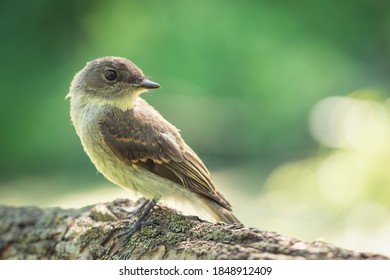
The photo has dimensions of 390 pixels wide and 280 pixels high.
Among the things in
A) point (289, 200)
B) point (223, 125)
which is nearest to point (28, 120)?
point (223, 125)

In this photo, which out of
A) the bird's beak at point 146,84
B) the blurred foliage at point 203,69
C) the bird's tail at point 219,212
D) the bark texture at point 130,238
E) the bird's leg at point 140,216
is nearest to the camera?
the bark texture at point 130,238

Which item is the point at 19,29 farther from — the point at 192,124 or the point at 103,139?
the point at 103,139

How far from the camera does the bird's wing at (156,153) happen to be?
407 centimetres

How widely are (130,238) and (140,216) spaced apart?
193mm

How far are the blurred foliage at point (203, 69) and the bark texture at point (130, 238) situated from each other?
9.66 feet

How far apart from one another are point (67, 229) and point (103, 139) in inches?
22.3

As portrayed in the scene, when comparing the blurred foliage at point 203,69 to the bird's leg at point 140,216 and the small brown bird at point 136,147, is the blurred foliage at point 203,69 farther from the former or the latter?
the bird's leg at point 140,216

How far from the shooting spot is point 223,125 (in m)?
7.77

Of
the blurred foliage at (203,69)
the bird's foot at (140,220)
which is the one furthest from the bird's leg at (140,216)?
the blurred foliage at (203,69)

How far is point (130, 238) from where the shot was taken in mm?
3699

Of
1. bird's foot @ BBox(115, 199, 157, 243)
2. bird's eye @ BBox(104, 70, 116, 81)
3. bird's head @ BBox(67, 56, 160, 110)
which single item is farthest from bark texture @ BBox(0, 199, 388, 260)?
bird's eye @ BBox(104, 70, 116, 81)

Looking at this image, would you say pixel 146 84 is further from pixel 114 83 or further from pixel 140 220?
pixel 140 220

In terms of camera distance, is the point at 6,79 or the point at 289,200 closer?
the point at 289,200
